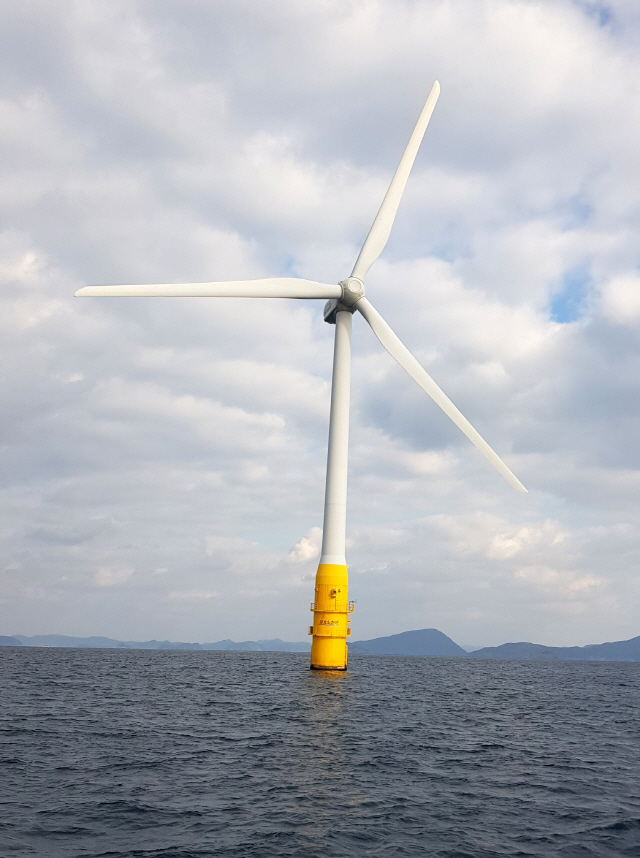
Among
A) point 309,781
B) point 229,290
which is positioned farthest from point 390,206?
point 309,781

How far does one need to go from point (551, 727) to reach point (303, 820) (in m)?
29.9

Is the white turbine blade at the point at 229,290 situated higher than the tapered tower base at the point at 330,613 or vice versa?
the white turbine blade at the point at 229,290

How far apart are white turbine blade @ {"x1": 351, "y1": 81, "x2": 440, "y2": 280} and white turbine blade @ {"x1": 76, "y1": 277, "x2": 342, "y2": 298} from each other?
16.7 feet

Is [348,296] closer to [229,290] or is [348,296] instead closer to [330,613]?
[229,290]

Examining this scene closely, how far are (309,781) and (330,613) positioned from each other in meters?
35.5

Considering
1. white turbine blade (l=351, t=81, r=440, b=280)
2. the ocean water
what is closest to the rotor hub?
white turbine blade (l=351, t=81, r=440, b=280)

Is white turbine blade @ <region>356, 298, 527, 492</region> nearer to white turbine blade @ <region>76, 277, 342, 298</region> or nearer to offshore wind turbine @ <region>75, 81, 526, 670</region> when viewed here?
offshore wind turbine @ <region>75, 81, 526, 670</region>

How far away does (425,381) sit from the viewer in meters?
64.2

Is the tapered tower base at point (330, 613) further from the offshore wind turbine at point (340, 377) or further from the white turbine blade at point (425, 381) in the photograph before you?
the white turbine blade at point (425, 381)

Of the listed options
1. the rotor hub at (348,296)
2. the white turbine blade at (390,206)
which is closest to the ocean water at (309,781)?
the rotor hub at (348,296)

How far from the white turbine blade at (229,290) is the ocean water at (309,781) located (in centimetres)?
2828

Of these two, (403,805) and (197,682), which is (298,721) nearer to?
(403,805)

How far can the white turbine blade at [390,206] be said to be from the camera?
70188 millimetres

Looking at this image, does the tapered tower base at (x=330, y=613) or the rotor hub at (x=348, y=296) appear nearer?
the tapered tower base at (x=330, y=613)
